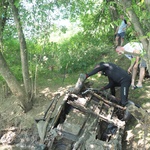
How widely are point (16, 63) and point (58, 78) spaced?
6.41ft

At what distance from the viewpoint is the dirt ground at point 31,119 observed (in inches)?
265

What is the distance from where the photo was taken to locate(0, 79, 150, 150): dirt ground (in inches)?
265

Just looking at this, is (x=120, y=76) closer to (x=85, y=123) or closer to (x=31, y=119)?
(x=85, y=123)

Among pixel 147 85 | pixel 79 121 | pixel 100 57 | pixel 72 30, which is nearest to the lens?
pixel 79 121

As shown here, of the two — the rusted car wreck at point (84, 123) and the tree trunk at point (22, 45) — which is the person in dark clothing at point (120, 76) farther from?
the tree trunk at point (22, 45)

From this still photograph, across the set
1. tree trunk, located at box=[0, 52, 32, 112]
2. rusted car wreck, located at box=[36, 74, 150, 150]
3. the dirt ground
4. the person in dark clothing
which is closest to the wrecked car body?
rusted car wreck, located at box=[36, 74, 150, 150]

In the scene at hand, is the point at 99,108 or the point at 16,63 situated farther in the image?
the point at 16,63

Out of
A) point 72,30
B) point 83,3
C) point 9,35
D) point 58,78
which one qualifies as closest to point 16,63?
point 9,35

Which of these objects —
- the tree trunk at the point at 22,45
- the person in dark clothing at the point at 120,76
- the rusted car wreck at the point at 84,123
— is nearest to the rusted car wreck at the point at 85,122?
the rusted car wreck at the point at 84,123

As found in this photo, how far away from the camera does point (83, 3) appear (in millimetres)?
9359

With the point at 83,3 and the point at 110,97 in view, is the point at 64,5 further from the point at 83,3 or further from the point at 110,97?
the point at 110,97

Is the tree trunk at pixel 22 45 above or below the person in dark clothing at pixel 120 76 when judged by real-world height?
above

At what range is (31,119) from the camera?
8141 mm

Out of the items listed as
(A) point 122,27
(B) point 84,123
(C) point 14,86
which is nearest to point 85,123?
(B) point 84,123
